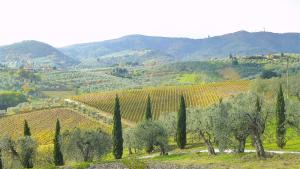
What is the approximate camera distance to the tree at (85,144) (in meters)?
69.2

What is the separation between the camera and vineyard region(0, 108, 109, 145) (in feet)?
370

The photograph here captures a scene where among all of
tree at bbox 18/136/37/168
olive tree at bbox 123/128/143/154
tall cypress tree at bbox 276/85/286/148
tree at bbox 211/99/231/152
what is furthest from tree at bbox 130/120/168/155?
tall cypress tree at bbox 276/85/286/148

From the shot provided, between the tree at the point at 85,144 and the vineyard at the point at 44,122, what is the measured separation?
121 ft

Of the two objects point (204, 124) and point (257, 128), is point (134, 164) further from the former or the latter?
point (257, 128)

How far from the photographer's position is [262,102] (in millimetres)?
65062

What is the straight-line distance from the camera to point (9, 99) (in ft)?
633

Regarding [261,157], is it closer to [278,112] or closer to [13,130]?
[278,112]

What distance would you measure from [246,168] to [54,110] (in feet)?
303

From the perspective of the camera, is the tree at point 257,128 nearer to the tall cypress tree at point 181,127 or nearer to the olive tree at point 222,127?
the olive tree at point 222,127

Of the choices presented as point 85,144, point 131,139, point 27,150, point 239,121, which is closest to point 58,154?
point 85,144

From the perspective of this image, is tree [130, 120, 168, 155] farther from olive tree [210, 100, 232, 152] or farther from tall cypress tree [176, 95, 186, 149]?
olive tree [210, 100, 232, 152]

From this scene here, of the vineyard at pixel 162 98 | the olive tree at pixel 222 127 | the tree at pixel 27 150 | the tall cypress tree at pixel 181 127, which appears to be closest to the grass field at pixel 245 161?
the olive tree at pixel 222 127

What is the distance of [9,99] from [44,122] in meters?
77.7

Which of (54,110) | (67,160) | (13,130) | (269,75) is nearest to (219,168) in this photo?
(67,160)
